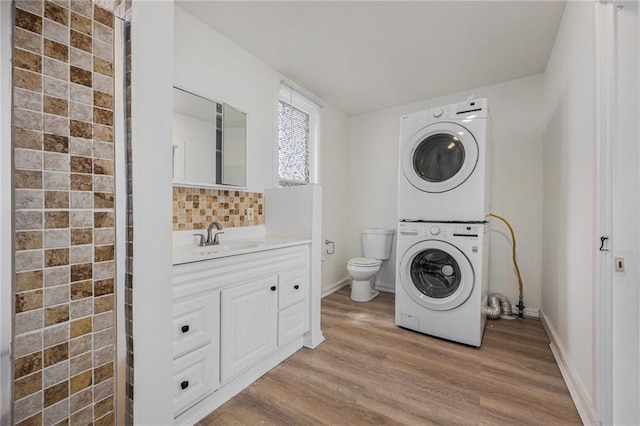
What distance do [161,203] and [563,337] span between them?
248cm

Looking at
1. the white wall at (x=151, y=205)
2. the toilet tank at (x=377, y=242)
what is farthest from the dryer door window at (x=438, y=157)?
the white wall at (x=151, y=205)

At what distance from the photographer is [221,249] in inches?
69.8

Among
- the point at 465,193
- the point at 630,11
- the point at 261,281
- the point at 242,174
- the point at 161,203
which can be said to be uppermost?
the point at 630,11

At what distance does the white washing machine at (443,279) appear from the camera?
2014mm

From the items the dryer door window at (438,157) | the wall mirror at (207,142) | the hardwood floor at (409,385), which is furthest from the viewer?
the dryer door window at (438,157)

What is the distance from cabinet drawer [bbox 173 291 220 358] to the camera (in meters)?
1.22

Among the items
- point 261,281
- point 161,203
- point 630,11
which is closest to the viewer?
point 161,203

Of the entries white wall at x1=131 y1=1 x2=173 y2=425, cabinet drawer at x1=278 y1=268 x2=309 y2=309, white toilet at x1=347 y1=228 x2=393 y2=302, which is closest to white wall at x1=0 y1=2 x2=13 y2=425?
white wall at x1=131 y1=1 x2=173 y2=425

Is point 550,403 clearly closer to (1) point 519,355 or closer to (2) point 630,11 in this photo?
(1) point 519,355

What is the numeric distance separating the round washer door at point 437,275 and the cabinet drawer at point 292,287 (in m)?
0.90

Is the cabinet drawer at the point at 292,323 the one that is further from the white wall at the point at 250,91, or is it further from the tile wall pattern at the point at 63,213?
the tile wall pattern at the point at 63,213

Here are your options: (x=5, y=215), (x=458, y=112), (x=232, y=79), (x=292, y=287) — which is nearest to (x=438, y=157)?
(x=458, y=112)

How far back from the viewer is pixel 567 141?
1730 mm

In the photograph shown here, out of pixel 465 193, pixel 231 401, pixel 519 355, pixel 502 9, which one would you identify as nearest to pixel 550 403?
pixel 519 355
